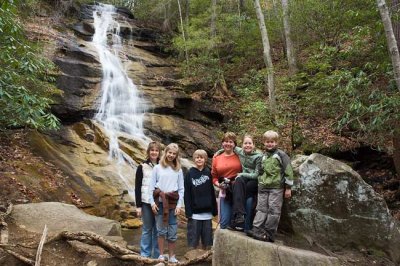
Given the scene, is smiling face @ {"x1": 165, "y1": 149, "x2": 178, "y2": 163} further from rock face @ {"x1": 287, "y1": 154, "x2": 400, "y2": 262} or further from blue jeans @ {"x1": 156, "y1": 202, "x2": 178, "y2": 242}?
rock face @ {"x1": 287, "y1": 154, "x2": 400, "y2": 262}

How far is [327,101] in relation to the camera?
367 inches

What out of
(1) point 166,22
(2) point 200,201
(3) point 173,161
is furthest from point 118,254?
(1) point 166,22

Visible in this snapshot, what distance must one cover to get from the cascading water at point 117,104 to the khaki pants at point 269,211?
6.00m

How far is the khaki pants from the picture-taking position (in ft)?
16.3

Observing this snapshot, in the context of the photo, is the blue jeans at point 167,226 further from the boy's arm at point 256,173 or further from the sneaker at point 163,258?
the boy's arm at point 256,173

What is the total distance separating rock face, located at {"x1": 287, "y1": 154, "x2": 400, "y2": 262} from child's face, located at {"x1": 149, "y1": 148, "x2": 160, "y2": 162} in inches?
82.2

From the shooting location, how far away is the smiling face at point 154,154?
5574 mm

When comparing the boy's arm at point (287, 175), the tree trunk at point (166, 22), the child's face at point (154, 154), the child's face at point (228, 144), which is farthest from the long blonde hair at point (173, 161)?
the tree trunk at point (166, 22)

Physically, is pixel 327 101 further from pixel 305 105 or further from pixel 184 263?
pixel 184 263

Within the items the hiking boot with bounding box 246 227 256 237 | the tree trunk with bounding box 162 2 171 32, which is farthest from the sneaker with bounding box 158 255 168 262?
the tree trunk with bounding box 162 2 171 32

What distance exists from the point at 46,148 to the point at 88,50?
8.53 m

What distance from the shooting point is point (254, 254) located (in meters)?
4.58

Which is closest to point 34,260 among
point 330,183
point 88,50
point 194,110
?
point 330,183

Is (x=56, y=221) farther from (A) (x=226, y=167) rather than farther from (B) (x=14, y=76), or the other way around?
(A) (x=226, y=167)
